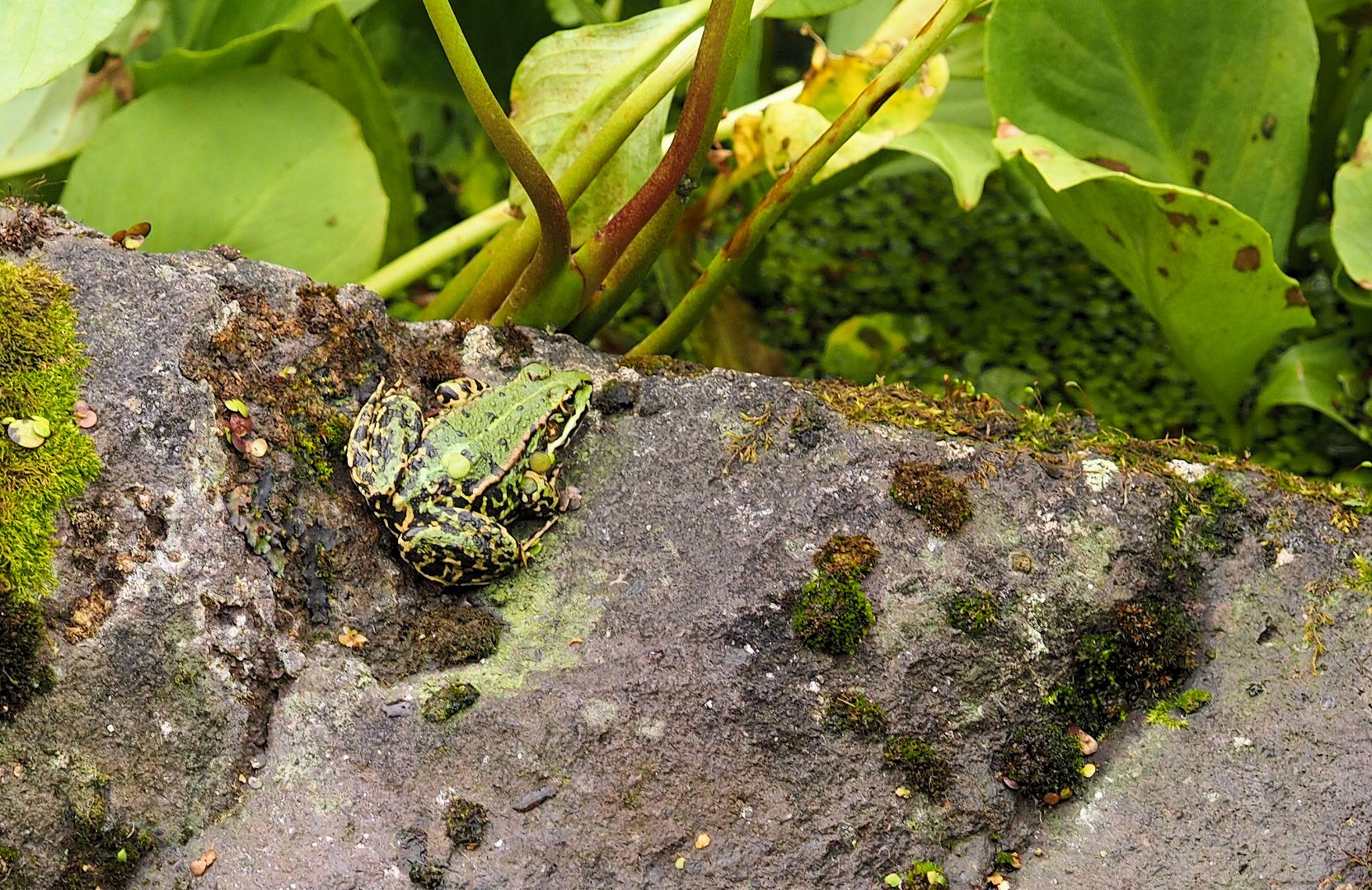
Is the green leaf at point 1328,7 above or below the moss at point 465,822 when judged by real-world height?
above

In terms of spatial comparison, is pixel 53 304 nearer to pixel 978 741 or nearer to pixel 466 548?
pixel 466 548

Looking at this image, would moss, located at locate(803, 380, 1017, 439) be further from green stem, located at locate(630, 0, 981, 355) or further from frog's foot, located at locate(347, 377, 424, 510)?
frog's foot, located at locate(347, 377, 424, 510)

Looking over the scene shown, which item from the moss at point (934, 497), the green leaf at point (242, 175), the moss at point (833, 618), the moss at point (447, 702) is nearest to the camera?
the moss at point (447, 702)

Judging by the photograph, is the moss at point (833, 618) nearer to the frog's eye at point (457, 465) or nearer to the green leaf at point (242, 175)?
the frog's eye at point (457, 465)

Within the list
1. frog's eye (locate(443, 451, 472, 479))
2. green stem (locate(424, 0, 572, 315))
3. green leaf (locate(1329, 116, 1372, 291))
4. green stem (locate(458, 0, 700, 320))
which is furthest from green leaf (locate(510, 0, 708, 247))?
green leaf (locate(1329, 116, 1372, 291))

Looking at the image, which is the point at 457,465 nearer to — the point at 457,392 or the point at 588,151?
the point at 457,392

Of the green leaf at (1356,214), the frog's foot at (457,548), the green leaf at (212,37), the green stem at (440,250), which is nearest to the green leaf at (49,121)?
the green leaf at (212,37)

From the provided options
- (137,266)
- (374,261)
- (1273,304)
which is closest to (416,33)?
(374,261)

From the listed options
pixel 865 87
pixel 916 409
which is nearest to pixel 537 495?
pixel 916 409
